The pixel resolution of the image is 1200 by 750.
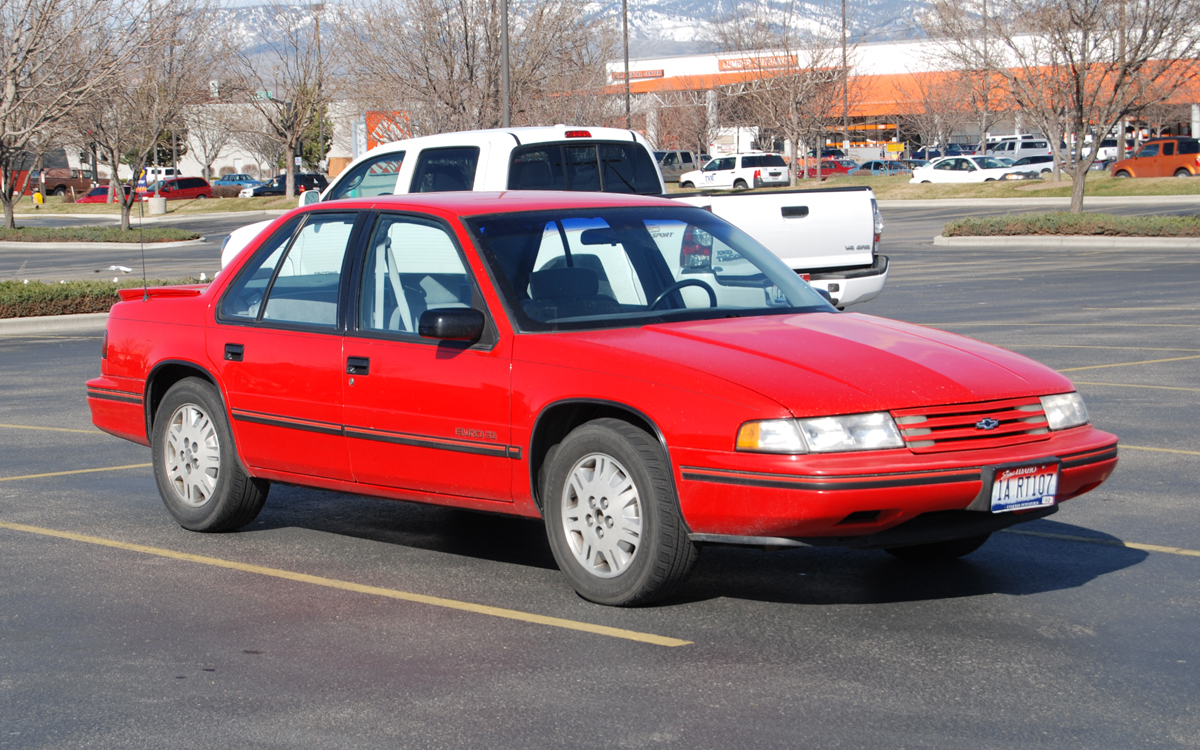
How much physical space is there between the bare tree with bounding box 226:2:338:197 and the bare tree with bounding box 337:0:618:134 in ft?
59.1

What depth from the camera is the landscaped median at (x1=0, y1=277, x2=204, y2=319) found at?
18.6 m

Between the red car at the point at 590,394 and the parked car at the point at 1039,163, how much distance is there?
55189mm

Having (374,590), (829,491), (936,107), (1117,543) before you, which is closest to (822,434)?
(829,491)

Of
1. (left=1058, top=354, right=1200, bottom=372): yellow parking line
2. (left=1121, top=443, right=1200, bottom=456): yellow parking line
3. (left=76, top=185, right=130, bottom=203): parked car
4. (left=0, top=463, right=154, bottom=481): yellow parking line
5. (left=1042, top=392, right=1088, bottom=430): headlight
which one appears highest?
(left=76, top=185, right=130, bottom=203): parked car

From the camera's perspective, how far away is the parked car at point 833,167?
223 feet

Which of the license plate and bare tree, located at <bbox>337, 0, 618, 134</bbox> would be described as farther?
bare tree, located at <bbox>337, 0, 618, 134</bbox>

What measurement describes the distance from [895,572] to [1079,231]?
26558mm

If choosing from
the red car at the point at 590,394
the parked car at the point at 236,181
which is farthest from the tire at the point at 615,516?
the parked car at the point at 236,181

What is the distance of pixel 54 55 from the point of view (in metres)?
20.3

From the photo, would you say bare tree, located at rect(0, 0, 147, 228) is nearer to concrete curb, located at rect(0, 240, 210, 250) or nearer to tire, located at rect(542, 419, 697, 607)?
tire, located at rect(542, 419, 697, 607)

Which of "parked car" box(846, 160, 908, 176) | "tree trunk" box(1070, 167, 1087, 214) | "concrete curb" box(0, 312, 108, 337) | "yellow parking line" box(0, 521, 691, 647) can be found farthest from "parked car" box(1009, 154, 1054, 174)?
"yellow parking line" box(0, 521, 691, 647)

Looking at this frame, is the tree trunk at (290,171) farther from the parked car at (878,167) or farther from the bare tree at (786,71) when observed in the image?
the parked car at (878,167)

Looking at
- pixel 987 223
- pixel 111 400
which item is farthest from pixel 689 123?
pixel 111 400

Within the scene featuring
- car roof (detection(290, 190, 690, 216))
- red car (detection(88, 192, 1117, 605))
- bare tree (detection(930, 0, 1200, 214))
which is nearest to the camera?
red car (detection(88, 192, 1117, 605))
